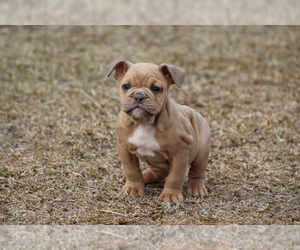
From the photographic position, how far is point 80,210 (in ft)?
14.7

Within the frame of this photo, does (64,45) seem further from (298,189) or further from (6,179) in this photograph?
(298,189)

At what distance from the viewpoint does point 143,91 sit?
13.9 ft

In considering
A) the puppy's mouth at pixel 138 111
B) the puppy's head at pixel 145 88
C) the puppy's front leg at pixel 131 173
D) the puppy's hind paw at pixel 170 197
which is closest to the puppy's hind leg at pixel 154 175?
the puppy's front leg at pixel 131 173

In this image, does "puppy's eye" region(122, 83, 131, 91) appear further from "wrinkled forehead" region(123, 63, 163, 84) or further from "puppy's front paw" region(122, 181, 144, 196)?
"puppy's front paw" region(122, 181, 144, 196)

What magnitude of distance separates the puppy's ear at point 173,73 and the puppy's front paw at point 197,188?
105 cm

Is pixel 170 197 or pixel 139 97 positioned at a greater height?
pixel 139 97

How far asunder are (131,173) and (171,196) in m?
0.44

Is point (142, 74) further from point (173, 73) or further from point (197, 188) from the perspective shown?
point (197, 188)

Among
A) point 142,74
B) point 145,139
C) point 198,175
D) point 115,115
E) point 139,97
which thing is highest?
point 142,74

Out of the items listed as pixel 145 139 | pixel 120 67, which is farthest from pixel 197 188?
pixel 120 67

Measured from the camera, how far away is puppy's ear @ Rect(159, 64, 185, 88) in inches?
175

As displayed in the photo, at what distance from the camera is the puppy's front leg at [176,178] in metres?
4.46

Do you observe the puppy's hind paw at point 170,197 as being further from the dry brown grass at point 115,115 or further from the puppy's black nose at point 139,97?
the puppy's black nose at point 139,97

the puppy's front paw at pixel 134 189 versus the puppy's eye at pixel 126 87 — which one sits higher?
the puppy's eye at pixel 126 87
